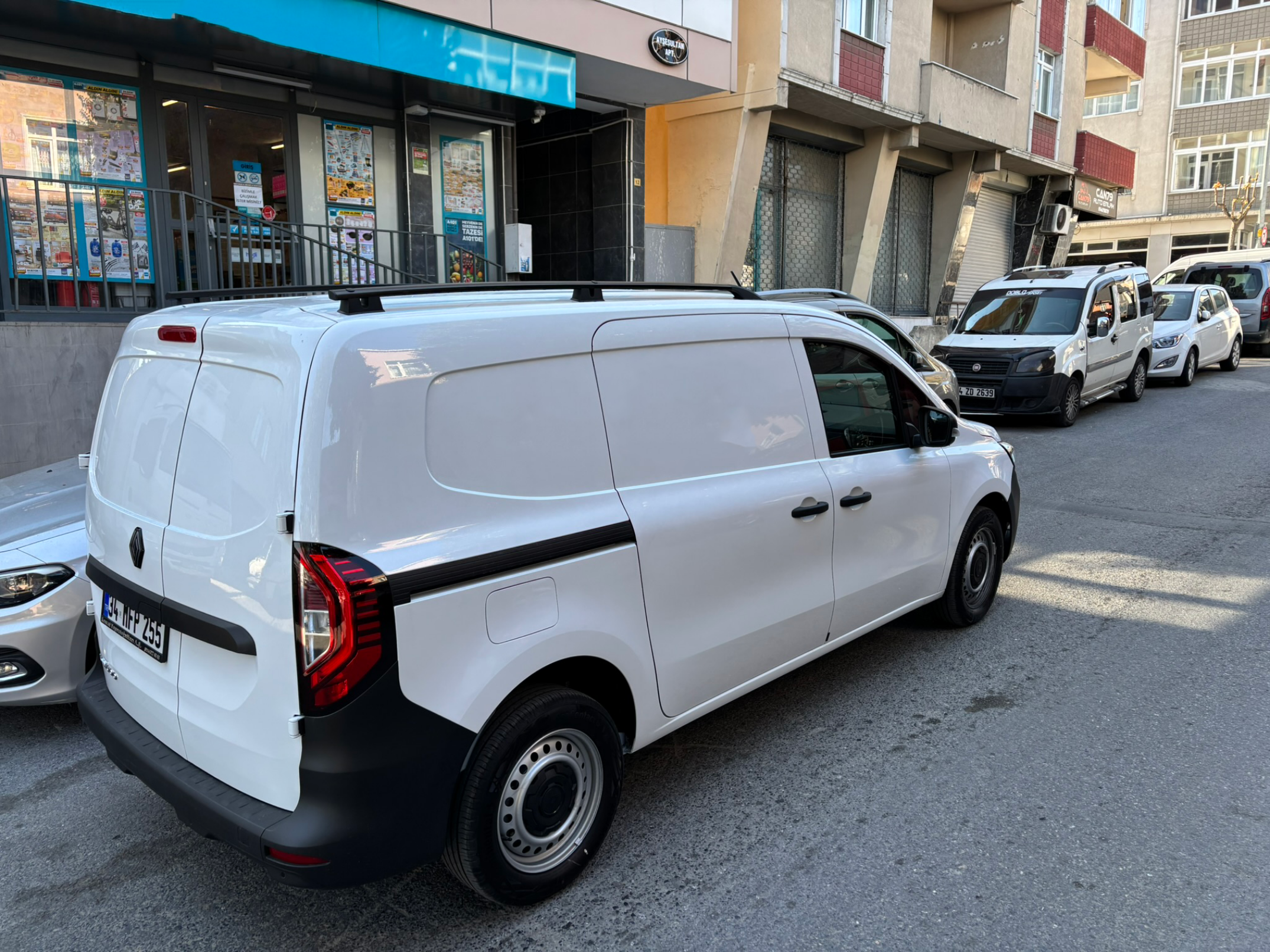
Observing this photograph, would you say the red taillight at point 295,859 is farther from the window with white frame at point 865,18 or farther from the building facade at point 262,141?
the window with white frame at point 865,18

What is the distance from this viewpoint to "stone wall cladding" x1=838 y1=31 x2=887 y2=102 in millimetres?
15578

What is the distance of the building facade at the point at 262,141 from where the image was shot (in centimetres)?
816

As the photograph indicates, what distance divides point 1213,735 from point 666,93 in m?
11.4

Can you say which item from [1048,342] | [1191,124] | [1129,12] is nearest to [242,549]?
[1048,342]

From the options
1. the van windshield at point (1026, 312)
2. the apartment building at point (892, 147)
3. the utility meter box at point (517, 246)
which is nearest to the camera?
the utility meter box at point (517, 246)

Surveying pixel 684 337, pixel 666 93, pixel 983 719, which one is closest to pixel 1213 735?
pixel 983 719

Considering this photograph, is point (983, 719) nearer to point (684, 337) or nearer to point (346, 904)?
point (684, 337)

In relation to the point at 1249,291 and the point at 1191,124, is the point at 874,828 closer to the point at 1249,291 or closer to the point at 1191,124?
the point at 1249,291

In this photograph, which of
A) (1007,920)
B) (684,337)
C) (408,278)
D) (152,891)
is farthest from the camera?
(408,278)

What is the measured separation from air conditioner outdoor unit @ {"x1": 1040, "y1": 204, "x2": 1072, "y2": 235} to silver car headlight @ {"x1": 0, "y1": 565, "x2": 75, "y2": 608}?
85.8ft

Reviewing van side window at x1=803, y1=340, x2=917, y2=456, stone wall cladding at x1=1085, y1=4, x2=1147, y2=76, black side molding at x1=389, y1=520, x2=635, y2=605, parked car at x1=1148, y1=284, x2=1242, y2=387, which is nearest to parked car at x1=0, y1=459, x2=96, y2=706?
black side molding at x1=389, y1=520, x2=635, y2=605

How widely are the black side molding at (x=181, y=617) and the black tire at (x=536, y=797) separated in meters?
0.71

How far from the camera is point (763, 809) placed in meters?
3.42

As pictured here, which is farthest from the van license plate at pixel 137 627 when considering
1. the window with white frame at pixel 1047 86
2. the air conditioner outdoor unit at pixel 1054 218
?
the air conditioner outdoor unit at pixel 1054 218
